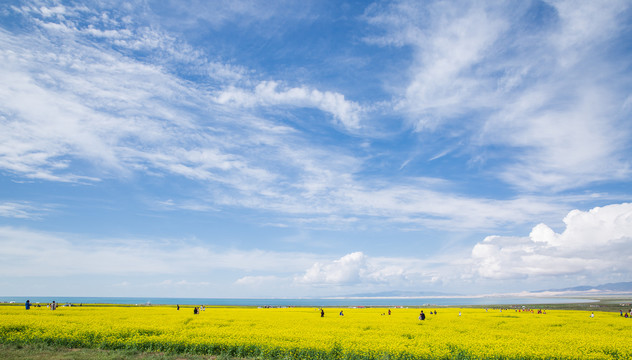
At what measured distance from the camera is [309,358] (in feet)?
67.9

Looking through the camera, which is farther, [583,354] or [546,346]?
[546,346]

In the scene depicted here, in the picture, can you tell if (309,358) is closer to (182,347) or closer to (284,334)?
(284,334)

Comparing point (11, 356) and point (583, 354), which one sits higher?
point (11, 356)

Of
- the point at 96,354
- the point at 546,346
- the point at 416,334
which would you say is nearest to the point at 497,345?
the point at 546,346

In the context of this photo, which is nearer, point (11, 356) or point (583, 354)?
point (11, 356)

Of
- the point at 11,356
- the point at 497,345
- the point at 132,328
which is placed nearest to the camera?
the point at 11,356

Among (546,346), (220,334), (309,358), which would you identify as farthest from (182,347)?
(546,346)

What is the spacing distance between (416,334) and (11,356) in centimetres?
2616

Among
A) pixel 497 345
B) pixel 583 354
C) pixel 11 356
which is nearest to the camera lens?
pixel 11 356

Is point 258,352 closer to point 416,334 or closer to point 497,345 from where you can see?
point 416,334

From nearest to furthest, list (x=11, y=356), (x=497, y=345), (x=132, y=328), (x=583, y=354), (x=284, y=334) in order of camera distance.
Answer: (x=11, y=356) → (x=583, y=354) → (x=497, y=345) → (x=284, y=334) → (x=132, y=328)

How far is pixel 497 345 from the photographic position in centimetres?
2275

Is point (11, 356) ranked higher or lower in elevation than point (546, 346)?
higher

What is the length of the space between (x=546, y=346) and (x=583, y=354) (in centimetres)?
217
